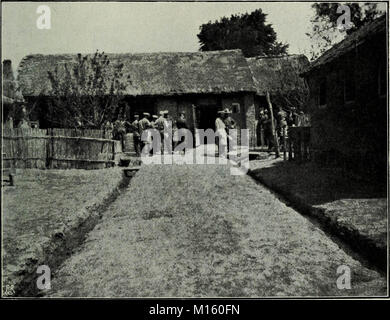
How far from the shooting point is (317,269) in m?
3.92

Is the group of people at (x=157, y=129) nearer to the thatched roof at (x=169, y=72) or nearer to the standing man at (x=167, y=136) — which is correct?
the standing man at (x=167, y=136)

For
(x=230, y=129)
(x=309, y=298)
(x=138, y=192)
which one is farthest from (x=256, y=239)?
(x=230, y=129)

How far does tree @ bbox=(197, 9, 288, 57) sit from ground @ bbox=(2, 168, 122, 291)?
28.9 meters

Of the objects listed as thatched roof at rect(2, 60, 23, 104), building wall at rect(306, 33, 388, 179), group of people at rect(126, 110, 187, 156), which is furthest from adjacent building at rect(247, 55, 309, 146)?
thatched roof at rect(2, 60, 23, 104)

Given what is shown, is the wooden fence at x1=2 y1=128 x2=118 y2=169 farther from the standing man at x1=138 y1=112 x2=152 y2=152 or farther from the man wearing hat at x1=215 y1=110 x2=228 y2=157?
the man wearing hat at x1=215 y1=110 x2=228 y2=157

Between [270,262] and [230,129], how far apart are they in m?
12.0

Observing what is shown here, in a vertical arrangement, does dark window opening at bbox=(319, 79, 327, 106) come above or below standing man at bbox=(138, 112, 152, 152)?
above

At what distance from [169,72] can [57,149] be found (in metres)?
12.5

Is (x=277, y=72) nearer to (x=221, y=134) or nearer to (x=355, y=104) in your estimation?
(x=221, y=134)

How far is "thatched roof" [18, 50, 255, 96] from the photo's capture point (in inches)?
862

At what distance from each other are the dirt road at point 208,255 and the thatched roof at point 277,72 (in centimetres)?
1635

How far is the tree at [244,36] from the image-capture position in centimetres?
3691

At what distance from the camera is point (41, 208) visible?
6711 millimetres

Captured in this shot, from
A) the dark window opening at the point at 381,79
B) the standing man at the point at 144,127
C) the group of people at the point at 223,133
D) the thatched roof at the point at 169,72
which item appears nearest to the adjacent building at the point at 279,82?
the thatched roof at the point at 169,72
